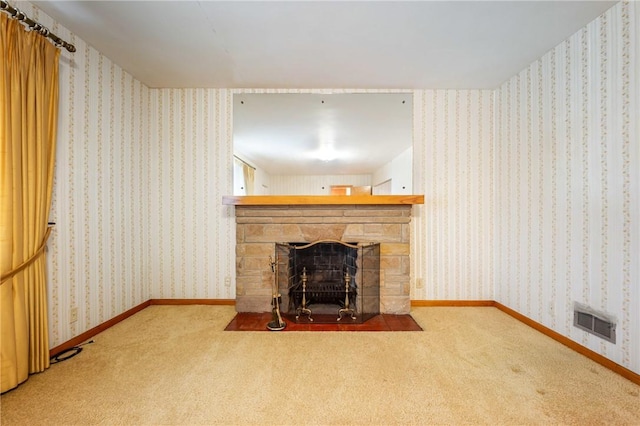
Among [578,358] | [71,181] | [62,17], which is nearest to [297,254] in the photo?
[71,181]

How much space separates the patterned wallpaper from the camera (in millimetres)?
1887

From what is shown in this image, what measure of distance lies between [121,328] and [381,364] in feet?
7.57

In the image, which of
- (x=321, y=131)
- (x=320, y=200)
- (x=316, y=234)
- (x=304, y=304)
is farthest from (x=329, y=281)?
→ (x=321, y=131)

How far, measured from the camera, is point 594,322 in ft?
6.47

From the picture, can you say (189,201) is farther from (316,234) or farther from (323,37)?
(323,37)

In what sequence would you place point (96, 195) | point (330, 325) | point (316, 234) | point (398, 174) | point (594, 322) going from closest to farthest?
point (594, 322) → point (96, 195) → point (330, 325) → point (316, 234) → point (398, 174)

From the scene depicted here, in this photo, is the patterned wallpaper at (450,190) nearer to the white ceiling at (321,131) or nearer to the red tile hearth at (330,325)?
the white ceiling at (321,131)

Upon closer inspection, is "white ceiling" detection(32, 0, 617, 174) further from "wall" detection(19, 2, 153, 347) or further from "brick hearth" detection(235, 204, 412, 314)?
"brick hearth" detection(235, 204, 412, 314)

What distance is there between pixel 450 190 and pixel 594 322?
162 cm

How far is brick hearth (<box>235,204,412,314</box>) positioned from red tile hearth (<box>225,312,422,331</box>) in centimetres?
20

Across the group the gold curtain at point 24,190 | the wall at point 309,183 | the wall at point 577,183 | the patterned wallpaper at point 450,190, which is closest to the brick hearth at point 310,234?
the wall at point 309,183

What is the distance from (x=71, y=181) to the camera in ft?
7.05

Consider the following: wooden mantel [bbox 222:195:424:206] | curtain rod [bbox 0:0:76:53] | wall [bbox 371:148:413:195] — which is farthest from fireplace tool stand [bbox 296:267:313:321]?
curtain rod [bbox 0:0:76:53]

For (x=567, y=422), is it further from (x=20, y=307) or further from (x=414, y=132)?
(x=20, y=307)
